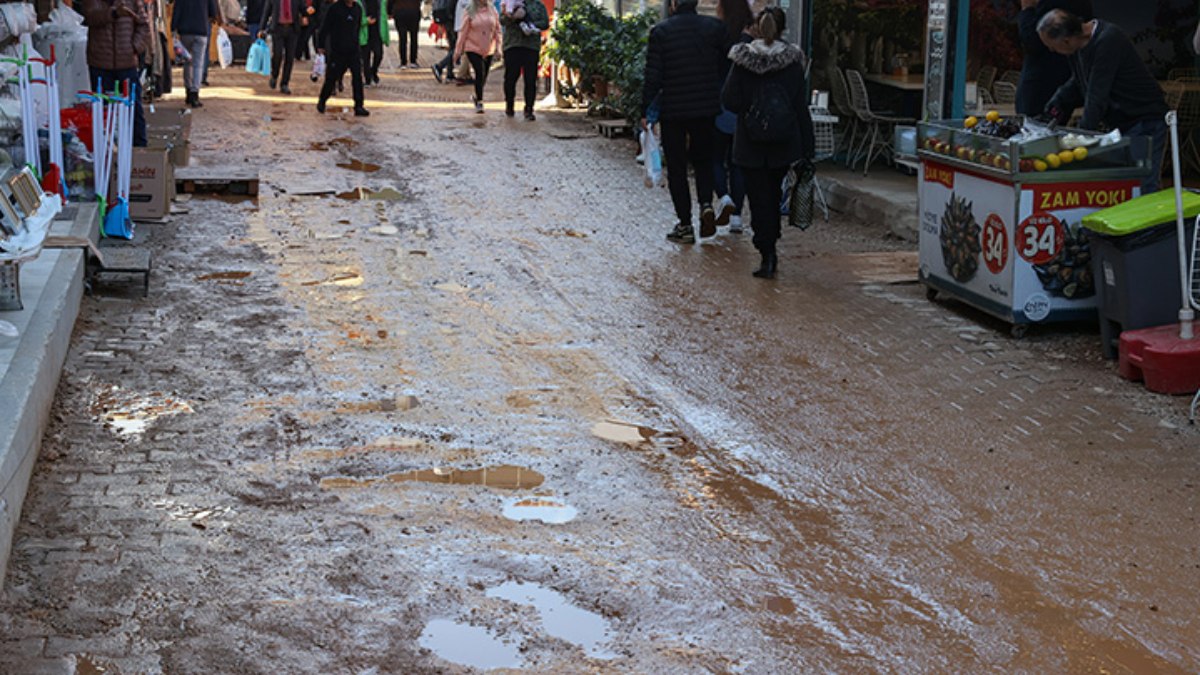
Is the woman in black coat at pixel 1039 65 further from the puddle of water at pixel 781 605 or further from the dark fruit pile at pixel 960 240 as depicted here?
the puddle of water at pixel 781 605

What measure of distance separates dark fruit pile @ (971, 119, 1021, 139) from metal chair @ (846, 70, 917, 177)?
583cm

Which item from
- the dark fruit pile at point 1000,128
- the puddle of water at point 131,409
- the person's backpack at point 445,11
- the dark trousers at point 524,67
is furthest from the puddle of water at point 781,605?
the person's backpack at point 445,11

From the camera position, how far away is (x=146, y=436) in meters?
6.89

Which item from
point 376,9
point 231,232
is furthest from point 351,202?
point 376,9

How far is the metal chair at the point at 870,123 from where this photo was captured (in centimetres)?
1551

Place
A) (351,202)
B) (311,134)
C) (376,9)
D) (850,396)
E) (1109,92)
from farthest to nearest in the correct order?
(376,9) → (311,134) → (351,202) → (1109,92) → (850,396)

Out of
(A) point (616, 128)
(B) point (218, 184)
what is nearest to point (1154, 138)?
(B) point (218, 184)

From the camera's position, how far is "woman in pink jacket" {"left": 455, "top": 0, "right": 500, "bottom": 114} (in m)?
22.2

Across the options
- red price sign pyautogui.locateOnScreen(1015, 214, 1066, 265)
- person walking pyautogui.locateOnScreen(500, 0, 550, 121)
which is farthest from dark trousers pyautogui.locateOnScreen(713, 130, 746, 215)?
person walking pyautogui.locateOnScreen(500, 0, 550, 121)

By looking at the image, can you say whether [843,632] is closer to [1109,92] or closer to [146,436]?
[146,436]

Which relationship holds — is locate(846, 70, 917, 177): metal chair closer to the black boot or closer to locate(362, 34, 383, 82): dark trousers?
the black boot

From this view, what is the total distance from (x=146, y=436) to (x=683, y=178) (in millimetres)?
6190

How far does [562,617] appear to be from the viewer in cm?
510

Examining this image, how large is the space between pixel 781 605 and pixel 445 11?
25.9m
